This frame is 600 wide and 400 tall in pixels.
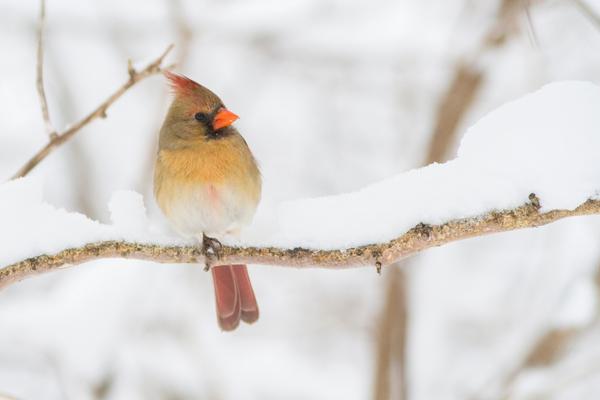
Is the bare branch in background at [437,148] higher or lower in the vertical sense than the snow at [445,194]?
higher

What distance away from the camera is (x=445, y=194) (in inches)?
69.4

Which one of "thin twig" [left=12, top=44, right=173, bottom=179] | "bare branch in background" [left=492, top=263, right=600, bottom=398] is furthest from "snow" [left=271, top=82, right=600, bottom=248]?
"bare branch in background" [left=492, top=263, right=600, bottom=398]

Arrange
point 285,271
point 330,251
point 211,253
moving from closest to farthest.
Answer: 1. point 330,251
2. point 211,253
3. point 285,271

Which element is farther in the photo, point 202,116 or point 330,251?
point 202,116

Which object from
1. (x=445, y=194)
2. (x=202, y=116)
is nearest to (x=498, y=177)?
(x=445, y=194)

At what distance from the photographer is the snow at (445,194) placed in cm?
165

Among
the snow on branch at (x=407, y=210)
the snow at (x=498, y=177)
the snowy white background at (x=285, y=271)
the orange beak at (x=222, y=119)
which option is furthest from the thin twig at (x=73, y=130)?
the snowy white background at (x=285, y=271)

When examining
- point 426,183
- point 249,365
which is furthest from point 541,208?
point 249,365

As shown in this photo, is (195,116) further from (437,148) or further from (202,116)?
(437,148)

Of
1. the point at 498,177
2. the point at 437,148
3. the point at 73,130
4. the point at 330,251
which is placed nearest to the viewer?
the point at 498,177

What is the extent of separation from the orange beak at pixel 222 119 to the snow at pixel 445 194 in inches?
35.1

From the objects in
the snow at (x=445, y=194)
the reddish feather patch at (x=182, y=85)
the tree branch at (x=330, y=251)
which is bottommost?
the tree branch at (x=330, y=251)

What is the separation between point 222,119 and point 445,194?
132 cm

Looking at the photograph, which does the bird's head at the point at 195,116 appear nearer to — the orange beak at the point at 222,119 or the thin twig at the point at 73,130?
the orange beak at the point at 222,119
